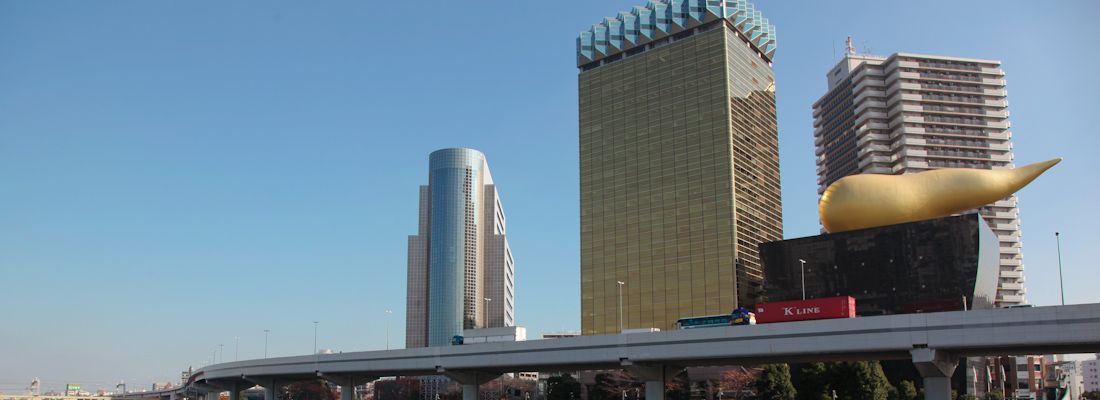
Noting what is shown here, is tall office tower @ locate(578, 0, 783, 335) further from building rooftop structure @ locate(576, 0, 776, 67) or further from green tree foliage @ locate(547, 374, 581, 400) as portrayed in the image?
green tree foliage @ locate(547, 374, 581, 400)

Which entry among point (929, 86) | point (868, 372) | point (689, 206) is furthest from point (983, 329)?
point (929, 86)

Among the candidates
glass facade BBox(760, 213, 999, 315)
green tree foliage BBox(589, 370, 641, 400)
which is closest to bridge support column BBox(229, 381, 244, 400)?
green tree foliage BBox(589, 370, 641, 400)

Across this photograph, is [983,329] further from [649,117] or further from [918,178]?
[649,117]

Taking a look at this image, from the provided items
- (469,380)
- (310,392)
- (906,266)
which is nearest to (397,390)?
(310,392)

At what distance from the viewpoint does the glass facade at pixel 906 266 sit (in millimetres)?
99000

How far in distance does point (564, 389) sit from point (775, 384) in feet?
125

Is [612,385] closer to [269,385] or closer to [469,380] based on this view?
[469,380]

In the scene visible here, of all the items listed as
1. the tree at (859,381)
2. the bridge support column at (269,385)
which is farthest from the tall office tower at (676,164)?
the bridge support column at (269,385)

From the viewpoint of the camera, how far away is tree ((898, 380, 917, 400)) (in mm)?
100562

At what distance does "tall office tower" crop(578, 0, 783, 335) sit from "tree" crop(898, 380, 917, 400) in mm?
51250

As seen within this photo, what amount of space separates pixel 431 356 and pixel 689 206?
82787 millimetres

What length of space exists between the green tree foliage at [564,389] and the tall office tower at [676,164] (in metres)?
25.0

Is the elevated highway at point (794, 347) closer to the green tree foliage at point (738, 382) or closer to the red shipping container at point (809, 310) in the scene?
the red shipping container at point (809, 310)

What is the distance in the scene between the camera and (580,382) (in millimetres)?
140250
